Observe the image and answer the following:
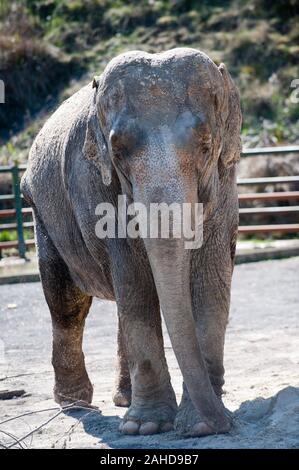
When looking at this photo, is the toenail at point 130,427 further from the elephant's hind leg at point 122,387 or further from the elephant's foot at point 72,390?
the elephant's foot at point 72,390

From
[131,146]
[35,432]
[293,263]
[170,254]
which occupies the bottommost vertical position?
[293,263]

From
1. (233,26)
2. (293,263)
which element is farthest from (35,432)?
(233,26)

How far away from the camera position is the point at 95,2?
2538cm

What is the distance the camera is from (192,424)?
594cm

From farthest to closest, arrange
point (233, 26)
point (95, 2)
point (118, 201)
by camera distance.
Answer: point (95, 2), point (233, 26), point (118, 201)

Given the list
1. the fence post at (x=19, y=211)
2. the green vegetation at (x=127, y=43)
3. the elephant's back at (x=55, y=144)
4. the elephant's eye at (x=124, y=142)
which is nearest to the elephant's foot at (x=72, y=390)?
the elephant's back at (x=55, y=144)

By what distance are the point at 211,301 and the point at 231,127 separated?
93 cm

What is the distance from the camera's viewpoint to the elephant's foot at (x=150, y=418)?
6.24 meters

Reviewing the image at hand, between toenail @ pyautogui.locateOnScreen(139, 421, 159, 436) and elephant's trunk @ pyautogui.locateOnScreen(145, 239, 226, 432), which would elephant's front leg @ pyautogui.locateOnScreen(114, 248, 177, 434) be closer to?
toenail @ pyautogui.locateOnScreen(139, 421, 159, 436)

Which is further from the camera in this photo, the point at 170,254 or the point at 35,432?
the point at 35,432

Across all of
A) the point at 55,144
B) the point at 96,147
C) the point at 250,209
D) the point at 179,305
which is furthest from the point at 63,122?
the point at 250,209

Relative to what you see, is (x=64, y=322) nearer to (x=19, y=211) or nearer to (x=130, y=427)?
(x=130, y=427)

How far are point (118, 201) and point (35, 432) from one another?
1404 mm

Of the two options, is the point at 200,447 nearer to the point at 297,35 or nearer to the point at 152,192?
the point at 152,192
